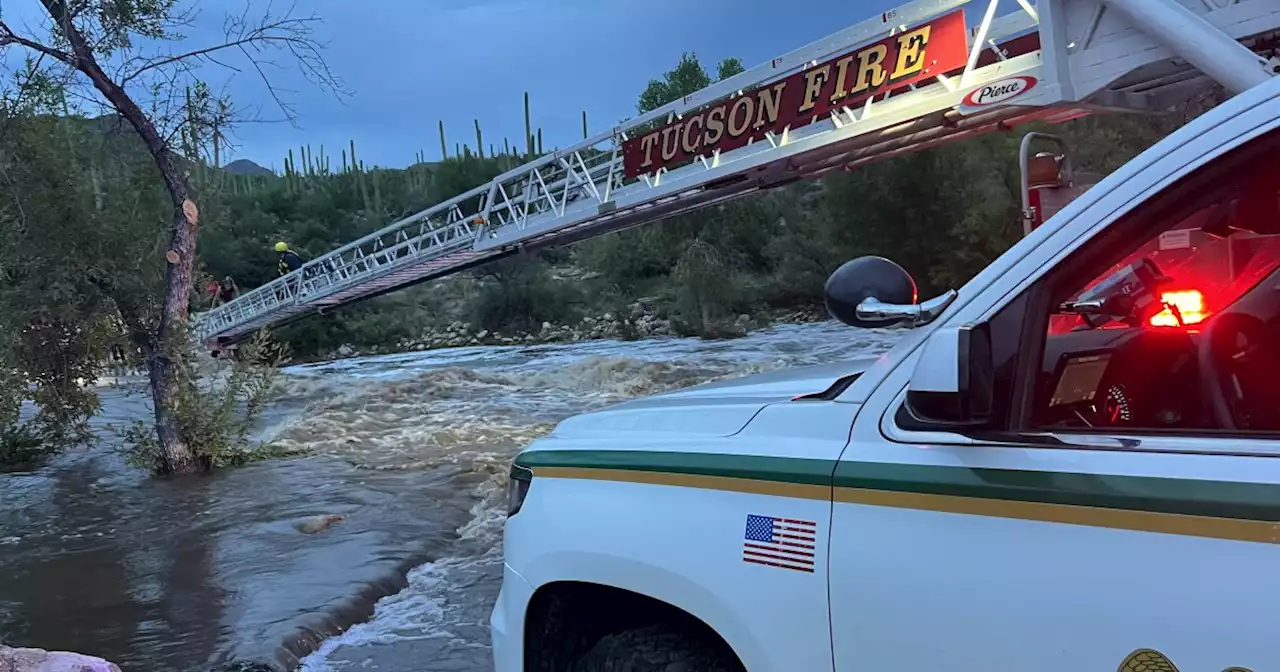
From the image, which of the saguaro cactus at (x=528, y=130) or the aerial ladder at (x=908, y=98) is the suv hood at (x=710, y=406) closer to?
the aerial ladder at (x=908, y=98)

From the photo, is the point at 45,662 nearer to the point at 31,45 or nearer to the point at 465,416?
the point at 31,45

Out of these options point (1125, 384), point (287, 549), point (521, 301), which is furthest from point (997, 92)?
point (521, 301)

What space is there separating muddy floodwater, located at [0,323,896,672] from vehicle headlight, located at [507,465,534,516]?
98.9 inches

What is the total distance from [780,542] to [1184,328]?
94 cm

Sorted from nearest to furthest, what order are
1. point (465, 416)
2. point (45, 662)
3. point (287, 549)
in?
1. point (45, 662)
2. point (287, 549)
3. point (465, 416)

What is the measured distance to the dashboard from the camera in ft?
5.92

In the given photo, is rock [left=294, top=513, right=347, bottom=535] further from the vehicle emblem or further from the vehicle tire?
the vehicle emblem

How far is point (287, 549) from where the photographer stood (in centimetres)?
734

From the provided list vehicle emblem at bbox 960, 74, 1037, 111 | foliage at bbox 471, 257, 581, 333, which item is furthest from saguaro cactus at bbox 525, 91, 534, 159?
vehicle emblem at bbox 960, 74, 1037, 111

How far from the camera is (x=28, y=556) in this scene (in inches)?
297

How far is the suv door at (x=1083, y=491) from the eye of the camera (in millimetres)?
1402

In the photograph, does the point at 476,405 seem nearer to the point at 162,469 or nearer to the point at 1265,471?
the point at 162,469

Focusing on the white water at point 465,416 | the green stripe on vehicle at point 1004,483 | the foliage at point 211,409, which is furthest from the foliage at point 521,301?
the green stripe on vehicle at point 1004,483

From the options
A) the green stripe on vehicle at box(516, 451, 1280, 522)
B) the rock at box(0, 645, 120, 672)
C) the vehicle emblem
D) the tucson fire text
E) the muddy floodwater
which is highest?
the tucson fire text
